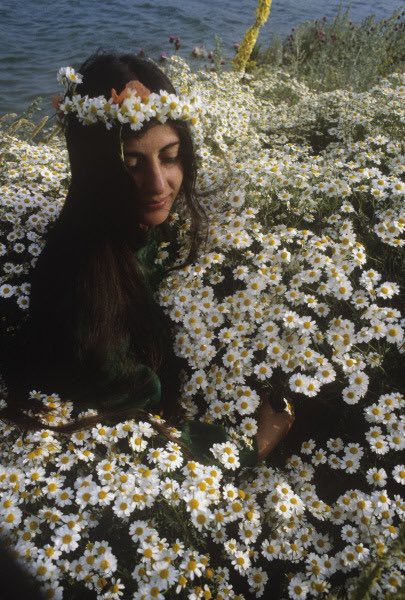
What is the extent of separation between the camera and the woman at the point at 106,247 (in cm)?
236

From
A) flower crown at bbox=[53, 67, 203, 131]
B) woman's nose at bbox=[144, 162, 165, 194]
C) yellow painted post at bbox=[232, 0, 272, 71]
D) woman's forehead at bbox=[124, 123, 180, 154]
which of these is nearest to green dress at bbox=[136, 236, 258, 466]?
woman's nose at bbox=[144, 162, 165, 194]

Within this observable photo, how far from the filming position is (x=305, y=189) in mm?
3316

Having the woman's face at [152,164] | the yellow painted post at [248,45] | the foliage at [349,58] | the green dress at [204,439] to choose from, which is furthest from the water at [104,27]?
the green dress at [204,439]

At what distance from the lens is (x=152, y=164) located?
7.83 ft

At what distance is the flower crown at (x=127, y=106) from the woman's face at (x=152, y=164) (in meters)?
0.07

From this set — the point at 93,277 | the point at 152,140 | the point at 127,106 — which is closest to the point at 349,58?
the point at 152,140

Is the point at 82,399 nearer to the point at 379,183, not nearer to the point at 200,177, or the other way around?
the point at 200,177

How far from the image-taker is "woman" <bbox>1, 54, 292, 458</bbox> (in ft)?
7.75

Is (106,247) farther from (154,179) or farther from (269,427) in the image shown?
(269,427)

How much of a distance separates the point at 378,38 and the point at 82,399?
7839mm

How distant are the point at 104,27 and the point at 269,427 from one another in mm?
15863

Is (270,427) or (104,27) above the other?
(104,27)

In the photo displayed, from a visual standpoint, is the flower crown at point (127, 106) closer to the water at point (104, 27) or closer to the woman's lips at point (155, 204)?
the woman's lips at point (155, 204)

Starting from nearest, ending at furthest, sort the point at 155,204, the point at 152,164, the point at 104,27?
the point at 152,164 → the point at 155,204 → the point at 104,27
